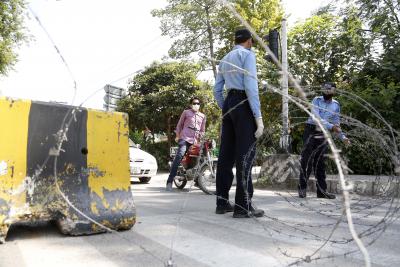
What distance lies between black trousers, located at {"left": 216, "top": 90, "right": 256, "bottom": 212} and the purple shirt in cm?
313

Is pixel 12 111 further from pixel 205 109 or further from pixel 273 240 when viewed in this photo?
pixel 205 109

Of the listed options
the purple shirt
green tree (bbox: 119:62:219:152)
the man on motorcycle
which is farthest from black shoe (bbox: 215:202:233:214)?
green tree (bbox: 119:62:219:152)

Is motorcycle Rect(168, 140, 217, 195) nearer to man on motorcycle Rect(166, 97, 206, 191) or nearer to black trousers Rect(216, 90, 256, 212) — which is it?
man on motorcycle Rect(166, 97, 206, 191)

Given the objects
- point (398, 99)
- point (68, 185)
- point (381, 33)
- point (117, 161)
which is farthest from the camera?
point (381, 33)

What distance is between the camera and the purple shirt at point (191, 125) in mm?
7863

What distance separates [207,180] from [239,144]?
10.9ft

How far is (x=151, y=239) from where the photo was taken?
3443 mm

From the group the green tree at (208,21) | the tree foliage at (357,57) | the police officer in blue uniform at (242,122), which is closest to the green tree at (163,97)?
the green tree at (208,21)

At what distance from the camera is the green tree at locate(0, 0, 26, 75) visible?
73.0 feet

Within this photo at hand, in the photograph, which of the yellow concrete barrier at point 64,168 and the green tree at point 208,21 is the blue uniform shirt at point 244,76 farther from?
the green tree at point 208,21

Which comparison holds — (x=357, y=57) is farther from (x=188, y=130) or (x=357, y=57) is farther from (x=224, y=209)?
(x=224, y=209)

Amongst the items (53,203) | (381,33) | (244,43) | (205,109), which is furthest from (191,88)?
(53,203)

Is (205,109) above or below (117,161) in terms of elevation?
above

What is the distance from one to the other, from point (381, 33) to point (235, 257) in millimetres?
9255
